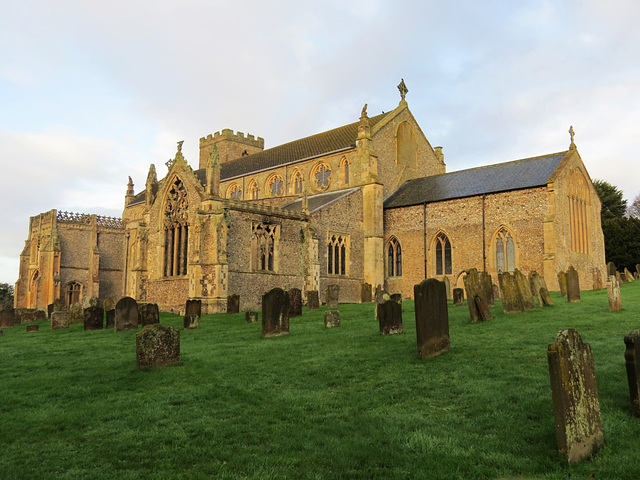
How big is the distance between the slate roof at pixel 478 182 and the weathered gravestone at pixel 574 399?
2202 cm

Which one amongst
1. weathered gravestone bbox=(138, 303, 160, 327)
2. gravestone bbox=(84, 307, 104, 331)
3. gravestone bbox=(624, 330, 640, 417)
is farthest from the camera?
gravestone bbox=(84, 307, 104, 331)

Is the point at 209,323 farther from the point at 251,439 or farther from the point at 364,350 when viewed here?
the point at 251,439

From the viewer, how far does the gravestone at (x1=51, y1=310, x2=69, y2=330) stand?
18203mm

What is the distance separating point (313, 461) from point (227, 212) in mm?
19274

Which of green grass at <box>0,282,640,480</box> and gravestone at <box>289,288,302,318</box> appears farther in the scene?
gravestone at <box>289,288,302,318</box>

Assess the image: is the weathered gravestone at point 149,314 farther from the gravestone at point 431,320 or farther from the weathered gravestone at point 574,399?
the weathered gravestone at point 574,399

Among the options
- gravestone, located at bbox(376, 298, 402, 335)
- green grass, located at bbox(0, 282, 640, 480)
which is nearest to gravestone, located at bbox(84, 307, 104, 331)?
green grass, located at bbox(0, 282, 640, 480)

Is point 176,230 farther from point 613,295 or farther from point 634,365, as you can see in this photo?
point 634,365

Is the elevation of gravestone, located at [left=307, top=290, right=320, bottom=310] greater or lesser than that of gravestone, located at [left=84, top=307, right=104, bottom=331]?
greater

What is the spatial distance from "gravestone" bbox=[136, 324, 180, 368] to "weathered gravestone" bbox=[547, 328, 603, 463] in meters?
7.04

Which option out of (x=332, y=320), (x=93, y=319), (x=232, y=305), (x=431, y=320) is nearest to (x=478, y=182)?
(x=232, y=305)

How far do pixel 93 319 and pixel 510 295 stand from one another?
12.5 m

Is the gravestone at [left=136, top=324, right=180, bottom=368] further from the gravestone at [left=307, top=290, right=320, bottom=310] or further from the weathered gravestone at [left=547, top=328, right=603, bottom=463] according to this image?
the gravestone at [left=307, top=290, right=320, bottom=310]

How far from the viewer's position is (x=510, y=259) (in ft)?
86.7
